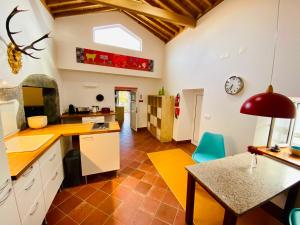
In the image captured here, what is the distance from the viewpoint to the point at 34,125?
7.53 ft

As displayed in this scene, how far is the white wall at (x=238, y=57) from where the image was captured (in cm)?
177

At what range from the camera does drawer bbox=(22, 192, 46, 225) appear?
1219 mm

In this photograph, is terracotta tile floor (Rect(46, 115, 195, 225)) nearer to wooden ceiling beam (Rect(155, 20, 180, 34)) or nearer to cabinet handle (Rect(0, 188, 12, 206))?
cabinet handle (Rect(0, 188, 12, 206))

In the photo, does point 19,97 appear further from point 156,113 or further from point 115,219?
point 156,113

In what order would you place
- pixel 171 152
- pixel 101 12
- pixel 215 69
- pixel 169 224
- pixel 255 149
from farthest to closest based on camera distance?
pixel 101 12, pixel 171 152, pixel 215 69, pixel 255 149, pixel 169 224

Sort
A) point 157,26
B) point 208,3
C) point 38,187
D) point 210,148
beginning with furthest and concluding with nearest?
point 157,26 < point 208,3 < point 210,148 < point 38,187

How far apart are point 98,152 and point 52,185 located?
73cm

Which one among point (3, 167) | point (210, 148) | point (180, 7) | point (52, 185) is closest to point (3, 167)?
point (3, 167)

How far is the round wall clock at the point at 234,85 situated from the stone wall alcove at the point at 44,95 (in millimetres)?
3594

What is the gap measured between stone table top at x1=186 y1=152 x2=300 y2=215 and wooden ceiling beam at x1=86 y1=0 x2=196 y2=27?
3.28 m

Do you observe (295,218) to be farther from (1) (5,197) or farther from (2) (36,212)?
(2) (36,212)

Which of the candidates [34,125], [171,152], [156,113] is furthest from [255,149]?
[34,125]

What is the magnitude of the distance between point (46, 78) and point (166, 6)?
3.44 m

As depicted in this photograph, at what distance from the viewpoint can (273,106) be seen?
0.99 m
